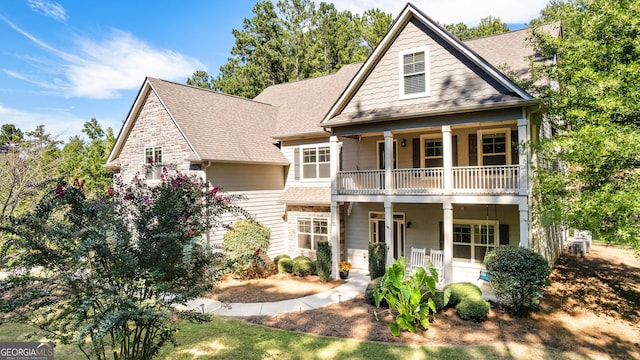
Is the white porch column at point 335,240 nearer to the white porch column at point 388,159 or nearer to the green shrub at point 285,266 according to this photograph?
the green shrub at point 285,266

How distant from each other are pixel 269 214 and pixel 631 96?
46.6ft

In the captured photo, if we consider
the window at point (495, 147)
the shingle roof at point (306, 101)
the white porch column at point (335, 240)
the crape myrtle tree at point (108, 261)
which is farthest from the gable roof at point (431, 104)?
the crape myrtle tree at point (108, 261)

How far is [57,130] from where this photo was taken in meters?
14.5

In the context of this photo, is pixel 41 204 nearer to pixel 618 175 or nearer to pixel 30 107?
pixel 618 175

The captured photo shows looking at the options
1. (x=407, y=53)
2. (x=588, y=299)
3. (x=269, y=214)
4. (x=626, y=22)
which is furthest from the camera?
(x=269, y=214)

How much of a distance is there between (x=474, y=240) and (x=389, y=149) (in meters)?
5.14

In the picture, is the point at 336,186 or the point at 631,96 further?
the point at 336,186

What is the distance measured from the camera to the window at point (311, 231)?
1722 cm

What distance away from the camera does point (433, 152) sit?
15.5m

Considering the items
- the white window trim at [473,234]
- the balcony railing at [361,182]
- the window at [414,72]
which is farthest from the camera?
the balcony railing at [361,182]

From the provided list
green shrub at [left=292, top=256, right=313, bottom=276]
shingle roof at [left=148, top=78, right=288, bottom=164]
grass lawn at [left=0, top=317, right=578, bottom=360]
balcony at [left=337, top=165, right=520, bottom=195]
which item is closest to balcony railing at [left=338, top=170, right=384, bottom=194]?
balcony at [left=337, top=165, right=520, bottom=195]

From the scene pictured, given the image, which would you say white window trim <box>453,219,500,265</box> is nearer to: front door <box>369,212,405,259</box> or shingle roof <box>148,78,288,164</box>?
front door <box>369,212,405,259</box>

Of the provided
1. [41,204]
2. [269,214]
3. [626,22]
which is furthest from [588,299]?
[41,204]

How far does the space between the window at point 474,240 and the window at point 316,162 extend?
6.42 meters
